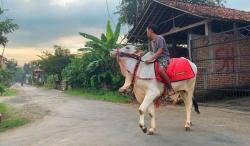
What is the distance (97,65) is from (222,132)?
1458 cm

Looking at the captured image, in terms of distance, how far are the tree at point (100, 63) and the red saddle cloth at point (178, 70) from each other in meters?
12.4

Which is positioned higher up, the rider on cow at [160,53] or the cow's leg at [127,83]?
the rider on cow at [160,53]

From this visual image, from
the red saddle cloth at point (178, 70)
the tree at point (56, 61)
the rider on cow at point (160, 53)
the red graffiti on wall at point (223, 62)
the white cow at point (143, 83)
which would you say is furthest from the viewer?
the tree at point (56, 61)

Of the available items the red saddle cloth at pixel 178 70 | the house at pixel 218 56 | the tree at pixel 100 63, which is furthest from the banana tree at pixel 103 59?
the red saddle cloth at pixel 178 70

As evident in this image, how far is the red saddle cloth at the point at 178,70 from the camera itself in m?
6.71

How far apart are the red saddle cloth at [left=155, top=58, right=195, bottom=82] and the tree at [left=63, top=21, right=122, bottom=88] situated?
12415 mm

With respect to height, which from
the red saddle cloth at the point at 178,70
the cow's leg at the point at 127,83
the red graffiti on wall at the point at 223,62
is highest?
the red graffiti on wall at the point at 223,62

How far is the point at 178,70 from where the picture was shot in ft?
22.3

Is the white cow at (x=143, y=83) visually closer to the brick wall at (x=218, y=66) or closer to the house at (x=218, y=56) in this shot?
the house at (x=218, y=56)

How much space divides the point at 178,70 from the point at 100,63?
46.3ft

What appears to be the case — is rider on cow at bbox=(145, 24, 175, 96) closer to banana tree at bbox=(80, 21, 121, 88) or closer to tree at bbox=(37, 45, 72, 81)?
banana tree at bbox=(80, 21, 121, 88)

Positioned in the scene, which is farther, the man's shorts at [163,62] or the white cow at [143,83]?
the man's shorts at [163,62]

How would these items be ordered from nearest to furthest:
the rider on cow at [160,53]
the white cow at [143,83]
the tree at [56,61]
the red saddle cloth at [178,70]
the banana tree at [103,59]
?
the white cow at [143,83]
the rider on cow at [160,53]
the red saddle cloth at [178,70]
the banana tree at [103,59]
the tree at [56,61]

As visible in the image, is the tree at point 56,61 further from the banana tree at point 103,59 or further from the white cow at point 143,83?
the white cow at point 143,83
